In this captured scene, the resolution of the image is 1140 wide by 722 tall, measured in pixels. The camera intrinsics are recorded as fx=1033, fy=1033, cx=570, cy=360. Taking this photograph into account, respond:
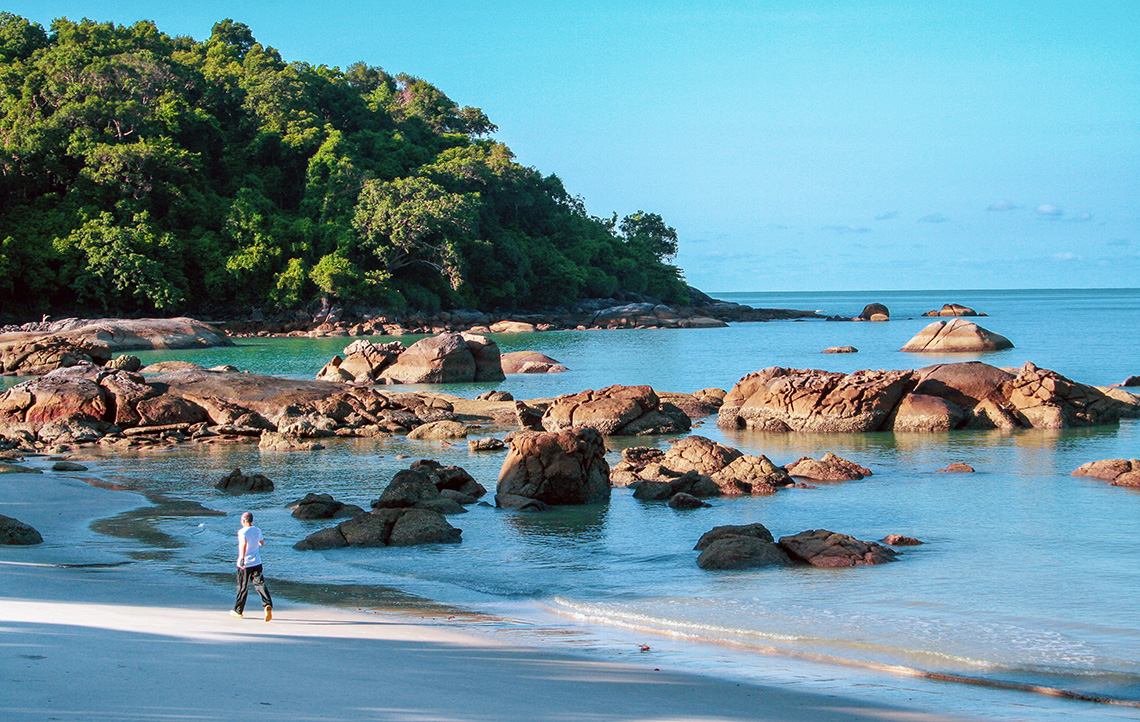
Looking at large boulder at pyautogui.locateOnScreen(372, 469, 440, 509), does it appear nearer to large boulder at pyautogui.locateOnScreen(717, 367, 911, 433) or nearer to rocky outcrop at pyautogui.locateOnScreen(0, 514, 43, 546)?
rocky outcrop at pyautogui.locateOnScreen(0, 514, 43, 546)

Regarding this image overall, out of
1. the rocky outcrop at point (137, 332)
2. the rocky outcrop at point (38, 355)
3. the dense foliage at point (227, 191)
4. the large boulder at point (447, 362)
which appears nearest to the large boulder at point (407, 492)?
the large boulder at point (447, 362)

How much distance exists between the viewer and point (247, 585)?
25.9ft

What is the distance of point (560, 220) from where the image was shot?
86500 mm

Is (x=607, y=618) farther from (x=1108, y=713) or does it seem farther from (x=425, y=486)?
(x=425, y=486)

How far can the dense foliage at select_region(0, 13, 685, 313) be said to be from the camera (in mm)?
56656

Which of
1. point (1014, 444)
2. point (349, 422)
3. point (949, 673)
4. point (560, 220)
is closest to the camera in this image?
point (949, 673)

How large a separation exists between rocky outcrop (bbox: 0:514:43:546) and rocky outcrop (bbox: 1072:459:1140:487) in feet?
45.8

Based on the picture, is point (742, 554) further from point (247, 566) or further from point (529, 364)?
point (529, 364)

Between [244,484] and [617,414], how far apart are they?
8.59 meters

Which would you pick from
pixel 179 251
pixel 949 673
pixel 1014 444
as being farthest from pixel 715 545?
pixel 179 251

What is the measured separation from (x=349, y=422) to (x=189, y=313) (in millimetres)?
44205

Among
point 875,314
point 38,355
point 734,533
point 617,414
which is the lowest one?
point 734,533

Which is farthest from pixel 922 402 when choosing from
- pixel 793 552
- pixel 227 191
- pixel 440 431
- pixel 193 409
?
pixel 227 191

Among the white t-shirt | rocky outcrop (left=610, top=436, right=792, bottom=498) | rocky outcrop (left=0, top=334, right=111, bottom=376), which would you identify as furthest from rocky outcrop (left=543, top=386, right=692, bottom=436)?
rocky outcrop (left=0, top=334, right=111, bottom=376)
